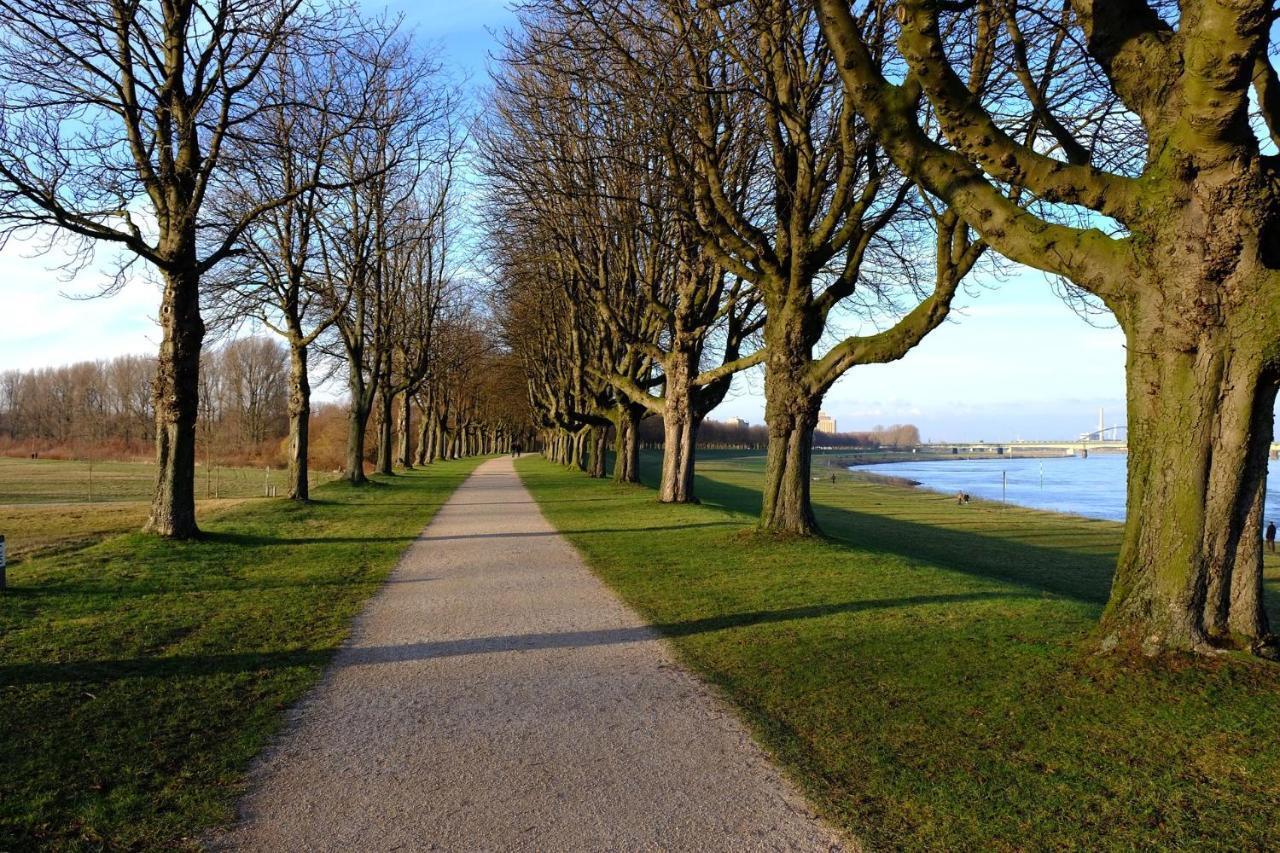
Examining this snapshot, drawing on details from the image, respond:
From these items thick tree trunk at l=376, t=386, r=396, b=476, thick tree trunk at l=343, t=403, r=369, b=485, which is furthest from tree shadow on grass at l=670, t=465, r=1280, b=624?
thick tree trunk at l=376, t=386, r=396, b=476

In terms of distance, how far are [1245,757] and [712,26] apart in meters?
11.0

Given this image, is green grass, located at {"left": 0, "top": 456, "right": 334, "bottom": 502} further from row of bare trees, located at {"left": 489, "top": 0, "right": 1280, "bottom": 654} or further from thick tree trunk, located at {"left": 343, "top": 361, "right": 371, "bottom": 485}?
row of bare trees, located at {"left": 489, "top": 0, "right": 1280, "bottom": 654}

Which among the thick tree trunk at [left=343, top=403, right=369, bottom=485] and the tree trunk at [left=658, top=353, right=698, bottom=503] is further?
the thick tree trunk at [left=343, top=403, right=369, bottom=485]

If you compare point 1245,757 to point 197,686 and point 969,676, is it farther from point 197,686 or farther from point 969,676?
point 197,686

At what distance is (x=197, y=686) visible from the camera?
5.73m

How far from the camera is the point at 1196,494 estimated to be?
562cm

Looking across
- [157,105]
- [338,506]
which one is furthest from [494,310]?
[157,105]

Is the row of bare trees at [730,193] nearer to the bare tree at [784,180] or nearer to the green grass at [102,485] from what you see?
the bare tree at [784,180]

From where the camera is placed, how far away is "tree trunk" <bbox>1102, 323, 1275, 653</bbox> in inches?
218

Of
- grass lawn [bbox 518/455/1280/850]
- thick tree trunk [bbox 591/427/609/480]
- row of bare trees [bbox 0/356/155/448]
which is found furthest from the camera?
row of bare trees [bbox 0/356/155/448]

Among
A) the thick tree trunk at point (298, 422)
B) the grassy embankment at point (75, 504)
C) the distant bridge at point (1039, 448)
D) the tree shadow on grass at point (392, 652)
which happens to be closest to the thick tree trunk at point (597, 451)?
the grassy embankment at point (75, 504)

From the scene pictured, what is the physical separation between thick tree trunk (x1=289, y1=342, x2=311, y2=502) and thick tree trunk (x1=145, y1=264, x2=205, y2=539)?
8.32m

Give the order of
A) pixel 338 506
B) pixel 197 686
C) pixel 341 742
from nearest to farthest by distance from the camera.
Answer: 1. pixel 341 742
2. pixel 197 686
3. pixel 338 506

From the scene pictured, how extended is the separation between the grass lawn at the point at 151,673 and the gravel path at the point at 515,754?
293mm
